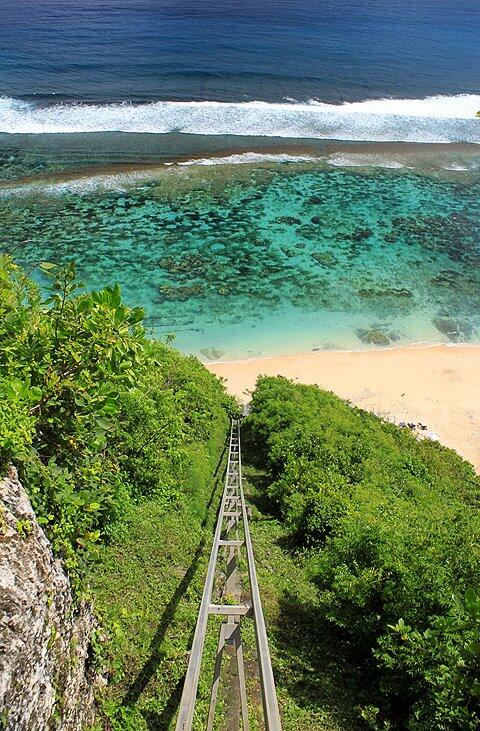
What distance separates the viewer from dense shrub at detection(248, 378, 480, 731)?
6.67 metres

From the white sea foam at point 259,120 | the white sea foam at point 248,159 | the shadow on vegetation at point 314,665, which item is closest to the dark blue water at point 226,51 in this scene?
the white sea foam at point 259,120

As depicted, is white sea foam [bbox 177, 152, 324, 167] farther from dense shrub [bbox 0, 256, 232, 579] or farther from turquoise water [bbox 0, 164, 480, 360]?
dense shrub [bbox 0, 256, 232, 579]

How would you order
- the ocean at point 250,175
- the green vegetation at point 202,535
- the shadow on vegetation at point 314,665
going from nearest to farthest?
the green vegetation at point 202,535, the shadow on vegetation at point 314,665, the ocean at point 250,175

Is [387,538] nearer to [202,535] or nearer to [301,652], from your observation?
[301,652]

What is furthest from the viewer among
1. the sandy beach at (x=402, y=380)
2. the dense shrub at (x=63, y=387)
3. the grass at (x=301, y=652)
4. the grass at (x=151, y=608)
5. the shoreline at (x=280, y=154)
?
the shoreline at (x=280, y=154)

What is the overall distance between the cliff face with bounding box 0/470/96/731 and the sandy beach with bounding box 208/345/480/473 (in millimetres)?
15813

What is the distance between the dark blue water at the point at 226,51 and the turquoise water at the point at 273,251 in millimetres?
20166

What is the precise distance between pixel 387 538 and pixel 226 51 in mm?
67046

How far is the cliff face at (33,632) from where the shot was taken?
4238 millimetres

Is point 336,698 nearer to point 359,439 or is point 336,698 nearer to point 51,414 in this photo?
point 51,414

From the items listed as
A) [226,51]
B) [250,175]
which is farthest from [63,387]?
[226,51]

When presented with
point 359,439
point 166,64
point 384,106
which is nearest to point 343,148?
point 384,106

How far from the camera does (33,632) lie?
4.58 meters

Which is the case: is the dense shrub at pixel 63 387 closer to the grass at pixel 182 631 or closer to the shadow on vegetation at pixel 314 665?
the grass at pixel 182 631
